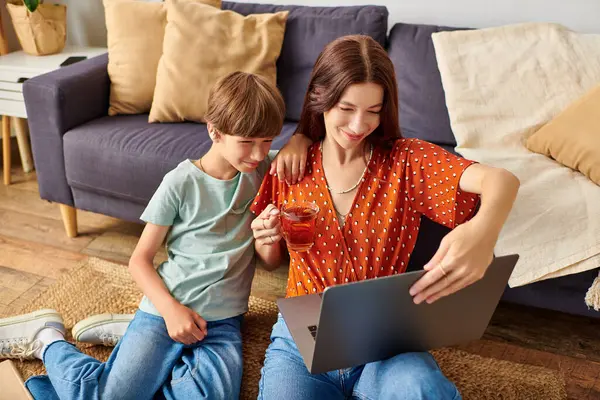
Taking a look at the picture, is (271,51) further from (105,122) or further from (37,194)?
(37,194)

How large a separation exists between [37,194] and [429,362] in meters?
2.10

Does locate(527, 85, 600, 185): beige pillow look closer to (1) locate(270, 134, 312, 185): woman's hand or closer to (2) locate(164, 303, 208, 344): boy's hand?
(1) locate(270, 134, 312, 185): woman's hand

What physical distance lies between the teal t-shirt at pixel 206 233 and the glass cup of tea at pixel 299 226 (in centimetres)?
30

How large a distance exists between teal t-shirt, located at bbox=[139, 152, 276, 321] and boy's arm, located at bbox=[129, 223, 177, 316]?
0.03 m

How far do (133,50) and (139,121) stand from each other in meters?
0.29

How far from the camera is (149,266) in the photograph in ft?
5.44

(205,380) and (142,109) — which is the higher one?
(142,109)

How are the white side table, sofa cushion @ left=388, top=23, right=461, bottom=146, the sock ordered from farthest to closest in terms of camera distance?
the white side table < sofa cushion @ left=388, top=23, right=461, bottom=146 < the sock

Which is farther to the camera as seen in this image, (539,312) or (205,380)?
(539,312)

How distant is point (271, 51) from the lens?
235 centimetres

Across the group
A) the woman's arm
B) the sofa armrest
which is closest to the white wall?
the sofa armrest

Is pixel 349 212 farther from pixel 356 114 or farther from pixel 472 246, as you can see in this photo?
pixel 472 246

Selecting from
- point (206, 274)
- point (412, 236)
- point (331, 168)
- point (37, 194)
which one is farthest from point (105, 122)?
point (412, 236)

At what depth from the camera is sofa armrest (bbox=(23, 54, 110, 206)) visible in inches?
88.3
